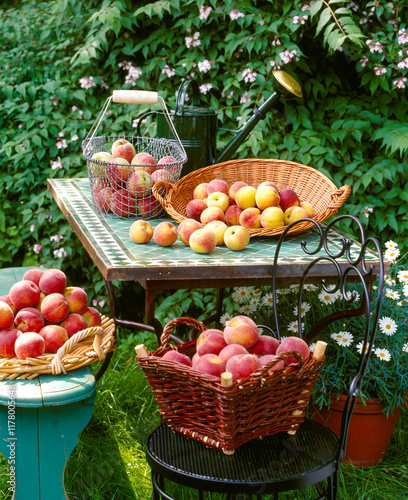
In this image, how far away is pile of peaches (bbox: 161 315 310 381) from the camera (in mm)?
1271

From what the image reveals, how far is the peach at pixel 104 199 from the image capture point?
2.07 m

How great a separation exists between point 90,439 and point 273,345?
1264mm

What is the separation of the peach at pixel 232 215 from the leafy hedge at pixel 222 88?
39.3 inches

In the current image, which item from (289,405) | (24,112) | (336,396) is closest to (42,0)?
(24,112)

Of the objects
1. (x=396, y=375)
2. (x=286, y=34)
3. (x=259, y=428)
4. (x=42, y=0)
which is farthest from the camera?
(x=42, y=0)

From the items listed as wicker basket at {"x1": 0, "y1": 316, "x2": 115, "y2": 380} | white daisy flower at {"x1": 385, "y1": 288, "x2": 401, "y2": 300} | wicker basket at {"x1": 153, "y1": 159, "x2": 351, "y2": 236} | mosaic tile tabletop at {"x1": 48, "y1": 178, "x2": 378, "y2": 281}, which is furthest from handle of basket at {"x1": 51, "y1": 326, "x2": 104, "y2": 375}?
white daisy flower at {"x1": 385, "y1": 288, "x2": 401, "y2": 300}

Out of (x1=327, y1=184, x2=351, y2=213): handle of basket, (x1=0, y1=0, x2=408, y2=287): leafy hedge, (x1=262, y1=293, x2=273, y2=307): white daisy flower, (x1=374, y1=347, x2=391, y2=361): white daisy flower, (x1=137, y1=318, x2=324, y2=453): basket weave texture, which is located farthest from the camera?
(x1=0, y1=0, x2=408, y2=287): leafy hedge

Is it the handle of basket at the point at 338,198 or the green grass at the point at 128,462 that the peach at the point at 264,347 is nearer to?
the handle of basket at the point at 338,198

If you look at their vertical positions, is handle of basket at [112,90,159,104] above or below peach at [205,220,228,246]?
above

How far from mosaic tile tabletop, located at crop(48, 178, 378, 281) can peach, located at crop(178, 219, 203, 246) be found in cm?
3

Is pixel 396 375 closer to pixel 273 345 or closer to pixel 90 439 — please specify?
pixel 273 345

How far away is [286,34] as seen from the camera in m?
2.89

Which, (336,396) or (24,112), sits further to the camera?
(24,112)

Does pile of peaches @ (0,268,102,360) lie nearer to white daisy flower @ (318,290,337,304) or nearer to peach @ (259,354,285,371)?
peach @ (259,354,285,371)
